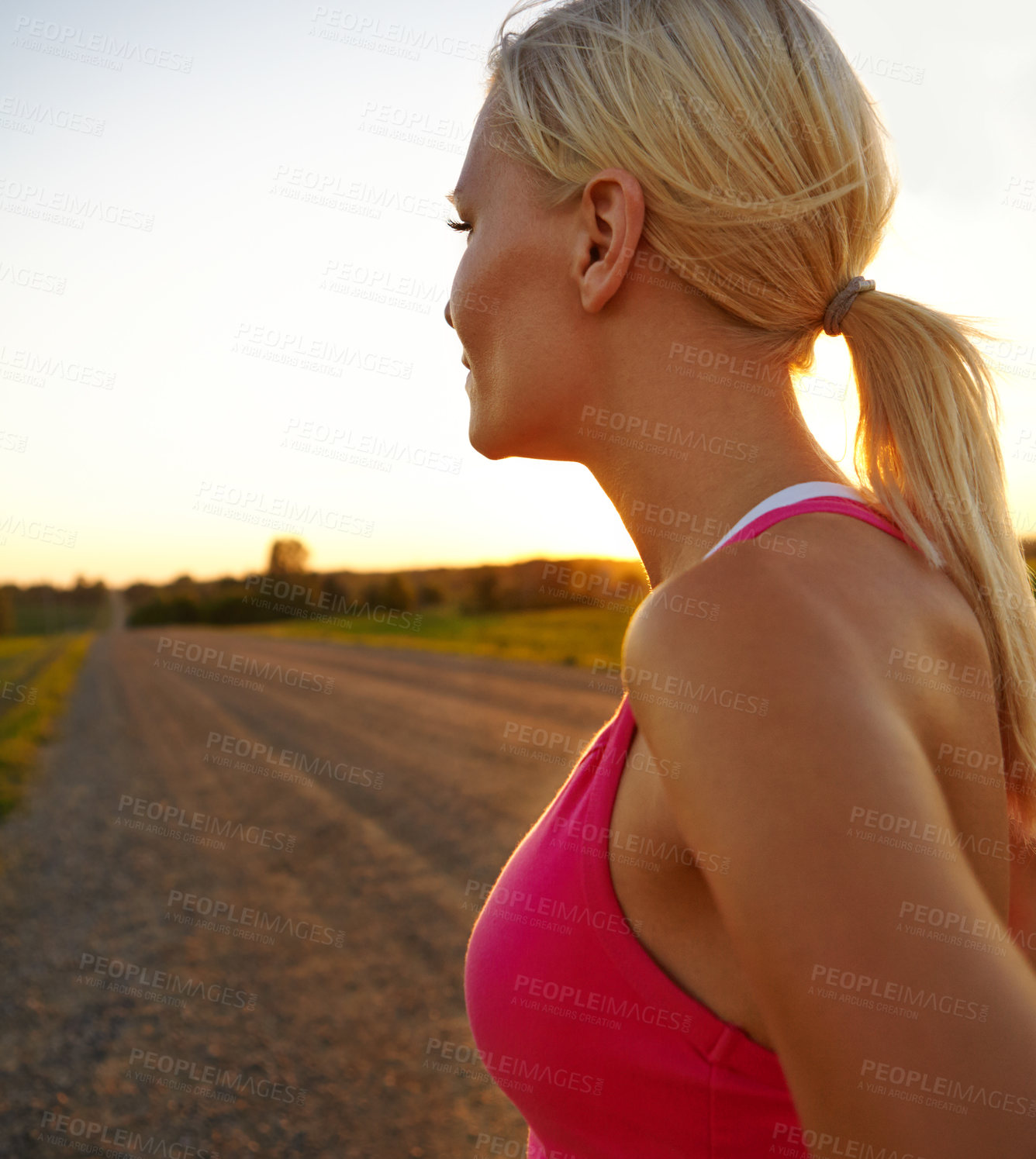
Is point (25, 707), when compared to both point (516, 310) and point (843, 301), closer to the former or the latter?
point (516, 310)

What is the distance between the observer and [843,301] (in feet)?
4.08

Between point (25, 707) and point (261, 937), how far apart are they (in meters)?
19.0

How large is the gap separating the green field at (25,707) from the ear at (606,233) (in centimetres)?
1438

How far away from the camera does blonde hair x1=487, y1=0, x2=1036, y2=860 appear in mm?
1105

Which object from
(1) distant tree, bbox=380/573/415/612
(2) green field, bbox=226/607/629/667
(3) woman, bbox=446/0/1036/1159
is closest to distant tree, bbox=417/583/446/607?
(1) distant tree, bbox=380/573/415/612

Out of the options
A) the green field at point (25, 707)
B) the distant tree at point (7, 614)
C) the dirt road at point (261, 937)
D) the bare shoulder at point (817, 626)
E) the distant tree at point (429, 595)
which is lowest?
the distant tree at point (7, 614)

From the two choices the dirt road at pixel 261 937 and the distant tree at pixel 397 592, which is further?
the distant tree at pixel 397 592

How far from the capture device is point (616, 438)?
127cm

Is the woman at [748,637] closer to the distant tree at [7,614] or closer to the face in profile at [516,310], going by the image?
the face in profile at [516,310]

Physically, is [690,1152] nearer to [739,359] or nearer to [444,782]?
[739,359]

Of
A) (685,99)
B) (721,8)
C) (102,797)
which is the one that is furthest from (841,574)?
(102,797)

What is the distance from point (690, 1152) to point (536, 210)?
127 centimetres

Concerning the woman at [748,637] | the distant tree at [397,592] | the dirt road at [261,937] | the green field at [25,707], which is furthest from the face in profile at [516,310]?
the distant tree at [397,592]

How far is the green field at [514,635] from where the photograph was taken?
3048cm
